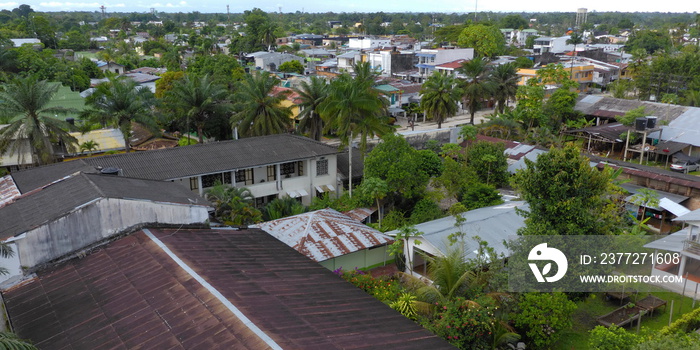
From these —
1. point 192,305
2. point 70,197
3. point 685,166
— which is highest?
point 70,197

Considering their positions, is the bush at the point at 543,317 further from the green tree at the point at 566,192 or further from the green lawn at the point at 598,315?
the green tree at the point at 566,192

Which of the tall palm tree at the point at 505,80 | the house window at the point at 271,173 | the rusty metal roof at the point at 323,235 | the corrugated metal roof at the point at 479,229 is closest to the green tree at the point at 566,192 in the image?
the corrugated metal roof at the point at 479,229

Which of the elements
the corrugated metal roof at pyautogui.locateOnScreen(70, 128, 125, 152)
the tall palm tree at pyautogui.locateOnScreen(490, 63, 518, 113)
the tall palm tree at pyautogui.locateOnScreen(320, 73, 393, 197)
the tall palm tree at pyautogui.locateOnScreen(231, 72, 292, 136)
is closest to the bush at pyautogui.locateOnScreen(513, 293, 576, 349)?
the tall palm tree at pyautogui.locateOnScreen(320, 73, 393, 197)

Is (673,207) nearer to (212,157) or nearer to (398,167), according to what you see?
(398,167)

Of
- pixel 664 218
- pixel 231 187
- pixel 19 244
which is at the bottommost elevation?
pixel 664 218

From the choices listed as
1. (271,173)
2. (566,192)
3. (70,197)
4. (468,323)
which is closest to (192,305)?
(70,197)

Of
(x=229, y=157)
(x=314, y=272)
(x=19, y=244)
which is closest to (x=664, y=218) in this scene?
(x=314, y=272)

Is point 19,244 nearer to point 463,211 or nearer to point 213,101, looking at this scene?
point 463,211
